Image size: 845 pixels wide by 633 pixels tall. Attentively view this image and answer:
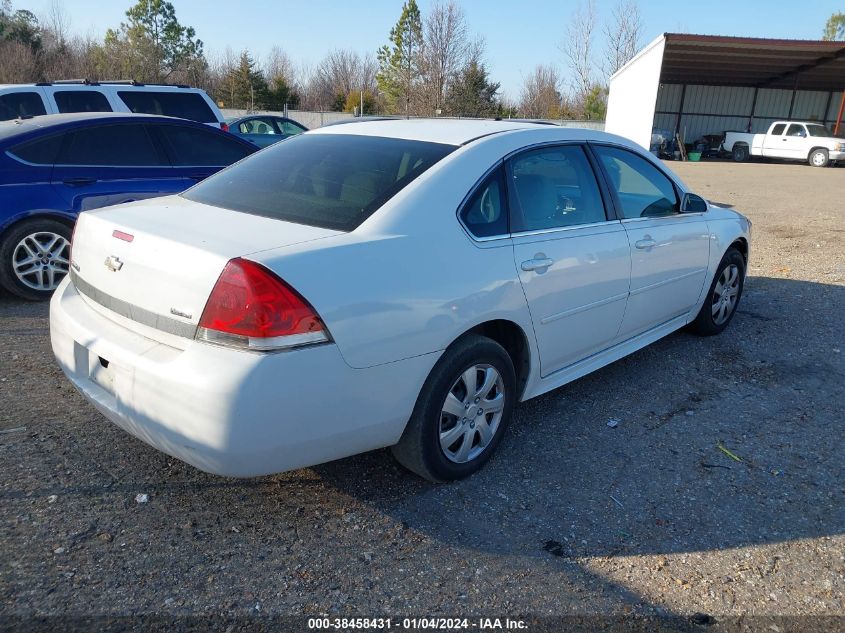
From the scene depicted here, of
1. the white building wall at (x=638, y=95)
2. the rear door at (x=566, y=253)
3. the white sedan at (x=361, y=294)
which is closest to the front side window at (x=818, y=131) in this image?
the white building wall at (x=638, y=95)

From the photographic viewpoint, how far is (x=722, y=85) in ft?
121

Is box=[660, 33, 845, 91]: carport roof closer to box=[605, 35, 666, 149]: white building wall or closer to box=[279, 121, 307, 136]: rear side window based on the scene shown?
box=[605, 35, 666, 149]: white building wall

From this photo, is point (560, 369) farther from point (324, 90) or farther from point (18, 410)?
point (324, 90)

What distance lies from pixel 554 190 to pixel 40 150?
448 centimetres

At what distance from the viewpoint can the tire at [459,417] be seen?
9.50ft

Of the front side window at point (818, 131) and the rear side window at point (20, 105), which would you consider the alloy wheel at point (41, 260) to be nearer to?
the rear side window at point (20, 105)

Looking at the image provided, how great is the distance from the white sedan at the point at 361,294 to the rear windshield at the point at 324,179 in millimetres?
12

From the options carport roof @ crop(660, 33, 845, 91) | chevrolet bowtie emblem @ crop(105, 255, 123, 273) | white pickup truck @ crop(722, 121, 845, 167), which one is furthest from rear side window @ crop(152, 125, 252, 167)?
white pickup truck @ crop(722, 121, 845, 167)

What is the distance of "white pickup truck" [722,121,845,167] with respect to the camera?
28031mm

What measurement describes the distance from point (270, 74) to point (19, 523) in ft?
197

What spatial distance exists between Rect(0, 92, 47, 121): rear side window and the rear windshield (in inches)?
315

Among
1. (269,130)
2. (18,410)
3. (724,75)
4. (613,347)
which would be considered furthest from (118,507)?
(724,75)

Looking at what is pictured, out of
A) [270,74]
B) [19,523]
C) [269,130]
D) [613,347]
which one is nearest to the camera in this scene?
[19,523]

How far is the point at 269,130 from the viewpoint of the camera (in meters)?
17.7
